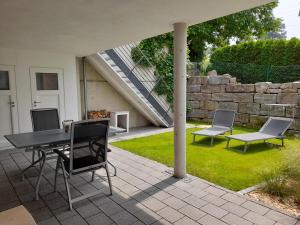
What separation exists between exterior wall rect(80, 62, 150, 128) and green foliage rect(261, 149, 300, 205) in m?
5.77

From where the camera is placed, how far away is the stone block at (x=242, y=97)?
8137mm

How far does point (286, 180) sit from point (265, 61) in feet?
26.0

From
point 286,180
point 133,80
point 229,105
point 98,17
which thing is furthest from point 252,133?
point 98,17

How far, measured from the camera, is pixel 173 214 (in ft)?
9.13

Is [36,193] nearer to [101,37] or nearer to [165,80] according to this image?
[101,37]

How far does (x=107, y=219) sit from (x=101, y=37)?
347 cm

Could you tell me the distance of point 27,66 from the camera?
6090 millimetres

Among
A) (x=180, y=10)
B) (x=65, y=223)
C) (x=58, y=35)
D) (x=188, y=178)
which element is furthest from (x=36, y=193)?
(x=180, y=10)

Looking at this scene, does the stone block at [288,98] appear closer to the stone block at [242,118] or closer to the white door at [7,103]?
the stone block at [242,118]

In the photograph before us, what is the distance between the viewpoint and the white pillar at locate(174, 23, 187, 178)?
3719mm

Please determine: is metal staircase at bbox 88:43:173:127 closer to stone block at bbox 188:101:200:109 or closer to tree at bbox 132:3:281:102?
stone block at bbox 188:101:200:109

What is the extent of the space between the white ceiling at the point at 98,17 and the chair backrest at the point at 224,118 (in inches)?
136

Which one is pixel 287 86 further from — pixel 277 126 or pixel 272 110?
pixel 277 126

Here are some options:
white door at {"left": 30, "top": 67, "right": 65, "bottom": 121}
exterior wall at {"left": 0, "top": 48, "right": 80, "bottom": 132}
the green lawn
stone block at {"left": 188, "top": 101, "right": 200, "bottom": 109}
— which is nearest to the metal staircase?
exterior wall at {"left": 0, "top": 48, "right": 80, "bottom": 132}
